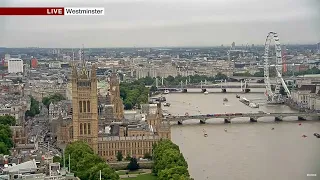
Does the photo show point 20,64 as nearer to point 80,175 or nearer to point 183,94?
point 183,94

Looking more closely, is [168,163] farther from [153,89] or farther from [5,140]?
[153,89]

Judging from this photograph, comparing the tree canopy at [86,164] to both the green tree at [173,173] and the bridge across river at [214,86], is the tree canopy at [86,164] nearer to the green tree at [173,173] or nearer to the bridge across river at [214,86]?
the green tree at [173,173]

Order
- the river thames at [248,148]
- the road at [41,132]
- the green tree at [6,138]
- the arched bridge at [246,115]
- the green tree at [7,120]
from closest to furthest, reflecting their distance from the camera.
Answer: the river thames at [248,148] < the green tree at [6,138] < the road at [41,132] < the green tree at [7,120] < the arched bridge at [246,115]

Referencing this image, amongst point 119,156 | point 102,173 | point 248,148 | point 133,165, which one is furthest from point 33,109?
point 102,173

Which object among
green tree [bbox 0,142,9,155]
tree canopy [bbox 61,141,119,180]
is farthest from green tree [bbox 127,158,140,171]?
green tree [bbox 0,142,9,155]

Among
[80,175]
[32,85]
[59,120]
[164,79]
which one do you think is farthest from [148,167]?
[164,79]

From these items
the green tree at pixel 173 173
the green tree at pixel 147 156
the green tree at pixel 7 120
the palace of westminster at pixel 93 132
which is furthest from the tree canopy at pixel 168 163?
the green tree at pixel 7 120
